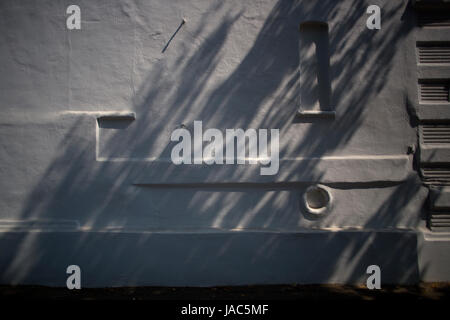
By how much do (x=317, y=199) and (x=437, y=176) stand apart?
200cm

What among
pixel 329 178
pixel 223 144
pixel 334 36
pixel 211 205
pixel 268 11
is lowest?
pixel 211 205

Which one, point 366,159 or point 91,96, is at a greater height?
point 91,96

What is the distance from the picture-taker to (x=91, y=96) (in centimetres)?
460

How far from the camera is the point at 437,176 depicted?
181 inches

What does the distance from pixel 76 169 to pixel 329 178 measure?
408cm

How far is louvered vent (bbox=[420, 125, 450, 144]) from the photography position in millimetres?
4629

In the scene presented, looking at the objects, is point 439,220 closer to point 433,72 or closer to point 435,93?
point 435,93

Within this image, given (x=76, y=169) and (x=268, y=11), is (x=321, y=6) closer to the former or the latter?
(x=268, y=11)

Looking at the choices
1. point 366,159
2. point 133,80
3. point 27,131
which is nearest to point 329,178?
point 366,159

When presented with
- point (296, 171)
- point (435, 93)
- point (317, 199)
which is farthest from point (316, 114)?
point (435, 93)

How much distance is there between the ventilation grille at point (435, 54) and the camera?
15.3ft

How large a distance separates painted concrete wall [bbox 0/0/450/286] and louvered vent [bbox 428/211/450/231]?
8 cm

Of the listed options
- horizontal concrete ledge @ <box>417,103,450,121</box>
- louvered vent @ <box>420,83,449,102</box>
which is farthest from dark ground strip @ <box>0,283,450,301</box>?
louvered vent @ <box>420,83,449,102</box>

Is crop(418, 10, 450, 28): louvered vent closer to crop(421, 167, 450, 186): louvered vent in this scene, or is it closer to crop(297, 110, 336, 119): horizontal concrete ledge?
crop(297, 110, 336, 119): horizontal concrete ledge
